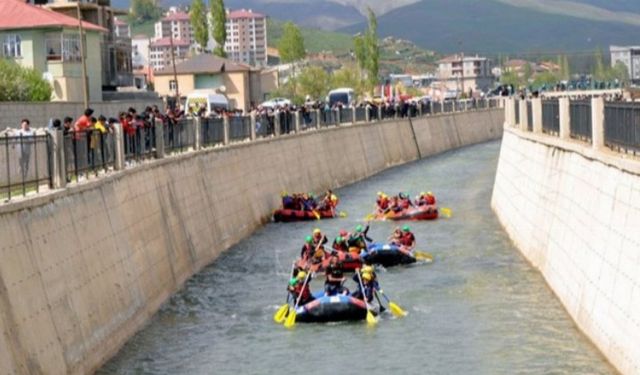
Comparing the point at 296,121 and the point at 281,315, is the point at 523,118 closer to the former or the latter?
the point at 296,121

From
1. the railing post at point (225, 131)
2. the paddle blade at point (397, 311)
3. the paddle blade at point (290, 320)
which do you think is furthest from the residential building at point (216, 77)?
the paddle blade at point (290, 320)

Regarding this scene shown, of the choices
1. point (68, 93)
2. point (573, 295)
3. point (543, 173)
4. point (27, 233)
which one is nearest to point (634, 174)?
point (573, 295)

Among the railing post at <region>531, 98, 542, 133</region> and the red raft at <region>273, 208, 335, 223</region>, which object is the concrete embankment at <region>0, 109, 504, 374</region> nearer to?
the red raft at <region>273, 208, 335, 223</region>

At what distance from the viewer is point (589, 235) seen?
1293 inches

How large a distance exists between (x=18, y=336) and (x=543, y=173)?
2411cm

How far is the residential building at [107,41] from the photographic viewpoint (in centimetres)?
12538

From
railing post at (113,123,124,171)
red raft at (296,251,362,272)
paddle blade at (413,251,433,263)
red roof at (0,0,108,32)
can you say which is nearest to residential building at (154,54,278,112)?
red roof at (0,0,108,32)

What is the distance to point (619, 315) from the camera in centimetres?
2783

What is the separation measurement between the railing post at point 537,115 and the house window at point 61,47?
49684 millimetres

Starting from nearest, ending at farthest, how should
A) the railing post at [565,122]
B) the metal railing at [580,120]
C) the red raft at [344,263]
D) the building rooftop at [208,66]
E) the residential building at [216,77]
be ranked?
the metal railing at [580,120] < the red raft at [344,263] < the railing post at [565,122] < the building rooftop at [208,66] < the residential building at [216,77]

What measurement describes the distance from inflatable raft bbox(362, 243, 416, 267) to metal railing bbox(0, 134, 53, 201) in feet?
54.2

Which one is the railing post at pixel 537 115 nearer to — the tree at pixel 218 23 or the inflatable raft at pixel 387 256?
the inflatable raft at pixel 387 256

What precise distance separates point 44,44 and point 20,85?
50.3ft

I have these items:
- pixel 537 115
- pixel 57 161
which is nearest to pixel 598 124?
pixel 57 161
